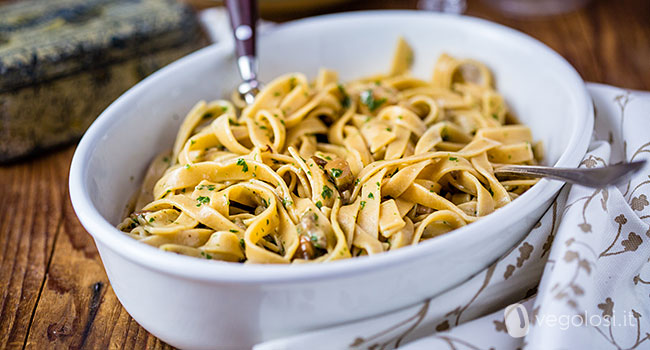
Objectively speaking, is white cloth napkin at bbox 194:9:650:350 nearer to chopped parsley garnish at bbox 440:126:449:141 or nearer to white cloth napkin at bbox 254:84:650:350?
white cloth napkin at bbox 254:84:650:350

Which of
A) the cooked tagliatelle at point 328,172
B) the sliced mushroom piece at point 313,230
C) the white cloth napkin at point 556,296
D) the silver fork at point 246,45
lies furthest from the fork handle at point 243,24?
the white cloth napkin at point 556,296

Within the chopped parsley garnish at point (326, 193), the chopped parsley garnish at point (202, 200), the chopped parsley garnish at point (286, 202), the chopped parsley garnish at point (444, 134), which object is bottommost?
the chopped parsley garnish at point (444, 134)

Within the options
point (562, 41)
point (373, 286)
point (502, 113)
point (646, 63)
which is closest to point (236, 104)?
point (502, 113)

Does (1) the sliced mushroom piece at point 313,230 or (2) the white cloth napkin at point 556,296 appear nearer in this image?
(2) the white cloth napkin at point 556,296

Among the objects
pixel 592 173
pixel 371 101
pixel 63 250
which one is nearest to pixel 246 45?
pixel 371 101

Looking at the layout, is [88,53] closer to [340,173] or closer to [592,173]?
[340,173]

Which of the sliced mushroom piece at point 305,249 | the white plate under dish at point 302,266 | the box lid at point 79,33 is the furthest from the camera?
the box lid at point 79,33

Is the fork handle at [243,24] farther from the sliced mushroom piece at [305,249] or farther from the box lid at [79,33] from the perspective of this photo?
the sliced mushroom piece at [305,249]

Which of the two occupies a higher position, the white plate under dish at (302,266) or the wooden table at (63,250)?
the white plate under dish at (302,266)
